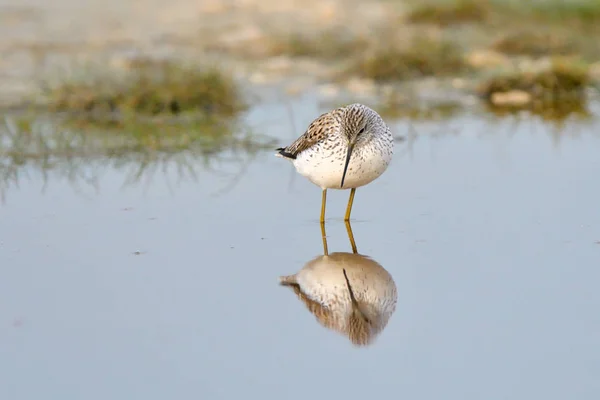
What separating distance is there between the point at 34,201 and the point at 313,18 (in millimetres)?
10897

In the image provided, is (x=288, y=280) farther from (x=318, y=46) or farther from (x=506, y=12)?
(x=506, y=12)

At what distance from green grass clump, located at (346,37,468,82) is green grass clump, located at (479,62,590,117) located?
142 centimetres

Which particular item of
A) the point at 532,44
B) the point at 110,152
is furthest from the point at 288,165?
the point at 532,44

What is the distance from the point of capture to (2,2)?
19547 mm

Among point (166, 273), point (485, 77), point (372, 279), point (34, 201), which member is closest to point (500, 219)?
point (372, 279)

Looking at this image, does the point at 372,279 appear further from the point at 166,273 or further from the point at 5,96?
the point at 5,96

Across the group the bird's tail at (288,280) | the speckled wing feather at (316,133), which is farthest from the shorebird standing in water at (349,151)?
the bird's tail at (288,280)

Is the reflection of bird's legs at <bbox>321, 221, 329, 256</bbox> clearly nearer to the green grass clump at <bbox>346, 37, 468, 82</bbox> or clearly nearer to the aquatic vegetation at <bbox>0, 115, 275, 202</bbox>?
the aquatic vegetation at <bbox>0, 115, 275, 202</bbox>

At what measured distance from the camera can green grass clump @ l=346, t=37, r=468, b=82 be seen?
1549 cm

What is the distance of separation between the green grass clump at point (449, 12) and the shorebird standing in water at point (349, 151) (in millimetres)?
10724

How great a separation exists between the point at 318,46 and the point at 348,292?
35.4ft

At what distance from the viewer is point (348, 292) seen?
7039 millimetres

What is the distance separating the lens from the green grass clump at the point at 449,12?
1922 cm

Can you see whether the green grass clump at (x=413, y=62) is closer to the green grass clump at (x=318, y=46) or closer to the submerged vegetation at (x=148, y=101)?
the green grass clump at (x=318, y=46)
